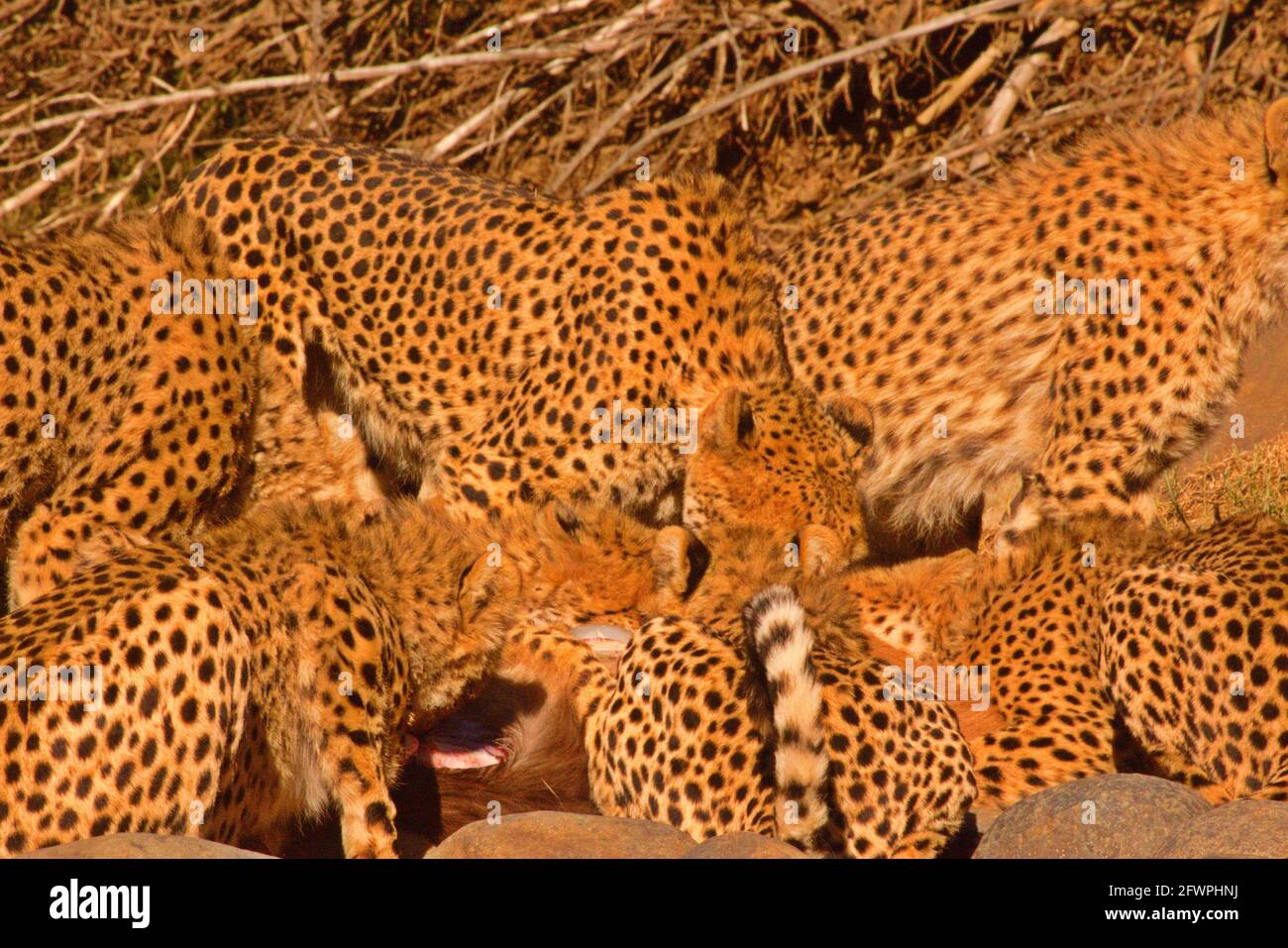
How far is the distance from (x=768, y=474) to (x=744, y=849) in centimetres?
193

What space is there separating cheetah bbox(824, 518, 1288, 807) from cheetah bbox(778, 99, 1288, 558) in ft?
1.55

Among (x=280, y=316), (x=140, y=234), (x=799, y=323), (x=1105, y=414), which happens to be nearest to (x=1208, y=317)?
(x=1105, y=414)

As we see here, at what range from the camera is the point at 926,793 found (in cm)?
409

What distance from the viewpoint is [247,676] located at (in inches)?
154

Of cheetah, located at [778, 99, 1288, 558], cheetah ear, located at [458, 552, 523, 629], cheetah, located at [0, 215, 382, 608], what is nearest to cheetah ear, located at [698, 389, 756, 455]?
cheetah ear, located at [458, 552, 523, 629]

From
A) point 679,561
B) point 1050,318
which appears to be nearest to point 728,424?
point 679,561

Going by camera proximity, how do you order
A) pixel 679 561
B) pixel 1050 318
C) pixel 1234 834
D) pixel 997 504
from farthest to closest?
pixel 997 504 → pixel 1050 318 → pixel 679 561 → pixel 1234 834

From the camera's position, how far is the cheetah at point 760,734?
3.81 m

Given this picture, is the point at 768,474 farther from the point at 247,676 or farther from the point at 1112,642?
the point at 247,676

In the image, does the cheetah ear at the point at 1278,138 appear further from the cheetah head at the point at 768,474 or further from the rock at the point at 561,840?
the rock at the point at 561,840

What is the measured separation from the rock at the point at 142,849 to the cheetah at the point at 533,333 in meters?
2.02

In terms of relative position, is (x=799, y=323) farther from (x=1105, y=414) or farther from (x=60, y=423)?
(x=60, y=423)

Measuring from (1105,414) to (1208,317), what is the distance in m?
0.46

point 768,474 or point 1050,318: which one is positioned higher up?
point 1050,318
